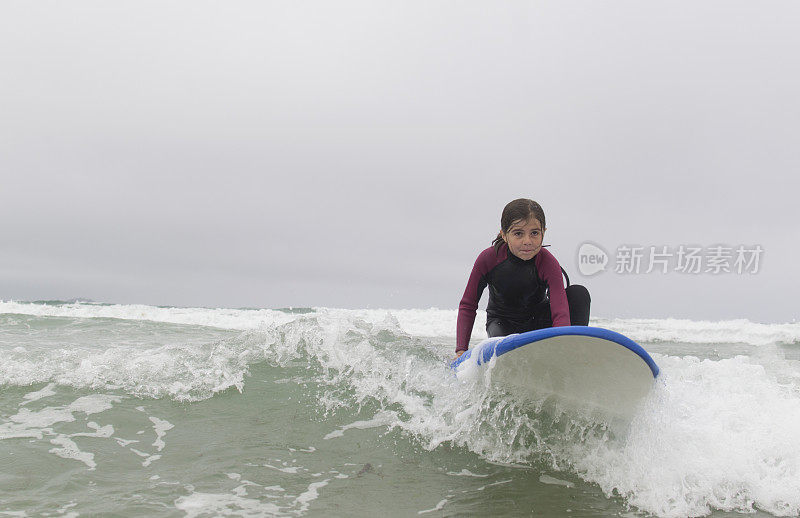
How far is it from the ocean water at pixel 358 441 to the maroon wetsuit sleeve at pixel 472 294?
14.0 inches

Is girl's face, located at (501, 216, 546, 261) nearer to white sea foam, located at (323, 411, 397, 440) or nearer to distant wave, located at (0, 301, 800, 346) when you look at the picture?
white sea foam, located at (323, 411, 397, 440)

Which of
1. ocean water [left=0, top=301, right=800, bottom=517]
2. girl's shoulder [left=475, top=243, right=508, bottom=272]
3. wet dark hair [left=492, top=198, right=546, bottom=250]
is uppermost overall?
wet dark hair [left=492, top=198, right=546, bottom=250]

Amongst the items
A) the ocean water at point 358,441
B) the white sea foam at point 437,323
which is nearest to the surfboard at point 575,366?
the ocean water at point 358,441

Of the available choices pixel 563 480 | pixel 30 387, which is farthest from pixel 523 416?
pixel 30 387

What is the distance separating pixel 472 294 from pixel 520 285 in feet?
1.29

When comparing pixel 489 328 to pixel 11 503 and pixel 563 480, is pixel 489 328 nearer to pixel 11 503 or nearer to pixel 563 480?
pixel 563 480

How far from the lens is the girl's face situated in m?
3.75

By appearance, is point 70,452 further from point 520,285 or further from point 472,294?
point 520,285

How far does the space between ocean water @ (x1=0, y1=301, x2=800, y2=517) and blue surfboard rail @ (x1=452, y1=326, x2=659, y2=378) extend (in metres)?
0.29

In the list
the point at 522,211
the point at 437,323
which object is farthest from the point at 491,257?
the point at 437,323

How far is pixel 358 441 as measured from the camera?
391 cm

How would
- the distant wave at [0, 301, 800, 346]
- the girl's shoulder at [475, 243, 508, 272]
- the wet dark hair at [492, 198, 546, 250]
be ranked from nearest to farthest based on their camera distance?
the wet dark hair at [492, 198, 546, 250]
the girl's shoulder at [475, 243, 508, 272]
the distant wave at [0, 301, 800, 346]

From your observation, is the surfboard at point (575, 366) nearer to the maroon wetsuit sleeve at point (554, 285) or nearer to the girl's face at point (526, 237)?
the maroon wetsuit sleeve at point (554, 285)

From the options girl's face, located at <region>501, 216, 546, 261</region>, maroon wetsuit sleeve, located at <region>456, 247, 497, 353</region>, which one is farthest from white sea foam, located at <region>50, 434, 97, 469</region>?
girl's face, located at <region>501, 216, 546, 261</region>
